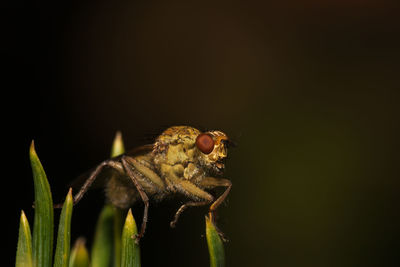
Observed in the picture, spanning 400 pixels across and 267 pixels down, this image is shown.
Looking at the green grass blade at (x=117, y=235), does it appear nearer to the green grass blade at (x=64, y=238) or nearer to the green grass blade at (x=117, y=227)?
the green grass blade at (x=117, y=227)

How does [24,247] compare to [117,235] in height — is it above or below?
above

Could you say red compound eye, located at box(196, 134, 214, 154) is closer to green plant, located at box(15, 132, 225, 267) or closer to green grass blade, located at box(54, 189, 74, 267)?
green plant, located at box(15, 132, 225, 267)

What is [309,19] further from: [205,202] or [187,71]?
[205,202]

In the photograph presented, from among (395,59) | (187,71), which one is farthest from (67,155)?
(395,59)

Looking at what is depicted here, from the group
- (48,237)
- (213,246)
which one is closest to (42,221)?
(48,237)

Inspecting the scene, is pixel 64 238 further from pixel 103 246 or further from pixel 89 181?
pixel 89 181

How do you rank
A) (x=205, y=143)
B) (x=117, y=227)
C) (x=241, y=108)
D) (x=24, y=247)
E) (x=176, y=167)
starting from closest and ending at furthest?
(x=24, y=247)
(x=117, y=227)
(x=205, y=143)
(x=176, y=167)
(x=241, y=108)

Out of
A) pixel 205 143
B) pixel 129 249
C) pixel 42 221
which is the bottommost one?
pixel 129 249
